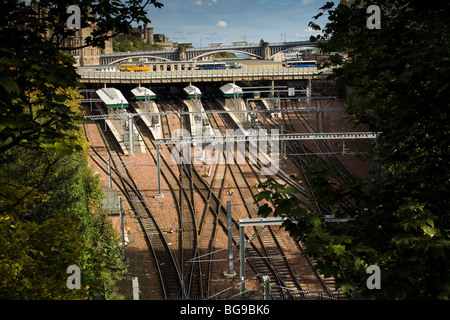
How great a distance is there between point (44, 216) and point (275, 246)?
420 inches

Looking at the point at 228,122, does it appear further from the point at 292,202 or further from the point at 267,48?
the point at 267,48

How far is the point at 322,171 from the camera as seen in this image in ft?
21.6

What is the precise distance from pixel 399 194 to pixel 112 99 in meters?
45.8

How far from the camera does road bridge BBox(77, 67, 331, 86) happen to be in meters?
59.5

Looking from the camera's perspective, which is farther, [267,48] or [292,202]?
[267,48]

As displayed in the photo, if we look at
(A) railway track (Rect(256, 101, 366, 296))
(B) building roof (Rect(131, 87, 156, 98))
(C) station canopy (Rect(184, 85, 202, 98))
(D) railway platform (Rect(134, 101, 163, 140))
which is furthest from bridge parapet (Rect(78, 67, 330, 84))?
(A) railway track (Rect(256, 101, 366, 296))

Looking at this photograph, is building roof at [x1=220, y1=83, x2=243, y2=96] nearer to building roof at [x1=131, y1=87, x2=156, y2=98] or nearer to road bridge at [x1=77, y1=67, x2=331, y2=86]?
road bridge at [x1=77, y1=67, x2=331, y2=86]

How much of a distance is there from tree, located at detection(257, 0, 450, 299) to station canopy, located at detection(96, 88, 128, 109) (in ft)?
135

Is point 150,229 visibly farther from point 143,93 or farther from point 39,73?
point 143,93
